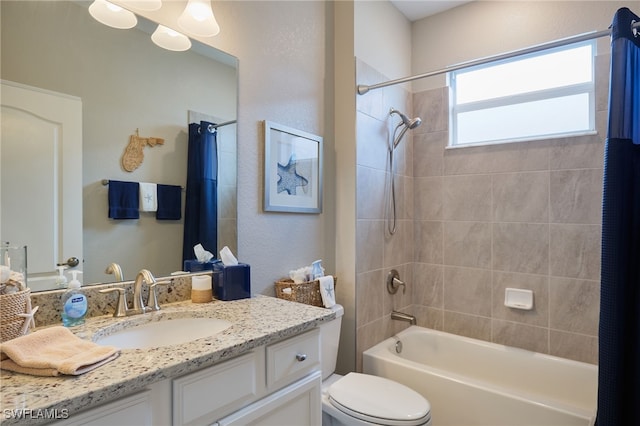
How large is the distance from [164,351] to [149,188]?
28.0 inches

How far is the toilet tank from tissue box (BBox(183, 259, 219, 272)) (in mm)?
691

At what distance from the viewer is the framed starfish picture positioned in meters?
1.83

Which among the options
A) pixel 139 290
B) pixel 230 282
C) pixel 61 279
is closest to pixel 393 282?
pixel 230 282

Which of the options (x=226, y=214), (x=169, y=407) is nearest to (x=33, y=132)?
(x=226, y=214)

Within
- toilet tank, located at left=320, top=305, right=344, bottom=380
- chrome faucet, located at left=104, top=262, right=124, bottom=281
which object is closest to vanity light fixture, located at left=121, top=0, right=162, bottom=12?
chrome faucet, located at left=104, top=262, right=124, bottom=281

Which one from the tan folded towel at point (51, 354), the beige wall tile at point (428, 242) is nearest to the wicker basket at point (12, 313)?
the tan folded towel at point (51, 354)

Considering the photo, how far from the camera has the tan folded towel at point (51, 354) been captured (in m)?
0.77

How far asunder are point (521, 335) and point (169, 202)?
7.50 feet

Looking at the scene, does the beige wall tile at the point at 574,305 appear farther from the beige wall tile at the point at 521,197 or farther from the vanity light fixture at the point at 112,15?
the vanity light fixture at the point at 112,15

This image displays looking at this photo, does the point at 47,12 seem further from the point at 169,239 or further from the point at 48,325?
the point at 48,325

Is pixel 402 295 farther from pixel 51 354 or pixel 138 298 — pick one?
pixel 51 354

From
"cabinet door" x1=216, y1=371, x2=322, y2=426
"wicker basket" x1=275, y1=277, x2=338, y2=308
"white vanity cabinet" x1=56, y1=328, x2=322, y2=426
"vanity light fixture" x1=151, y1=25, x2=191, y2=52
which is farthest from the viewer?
"wicker basket" x1=275, y1=277, x2=338, y2=308

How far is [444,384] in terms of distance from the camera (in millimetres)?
1901

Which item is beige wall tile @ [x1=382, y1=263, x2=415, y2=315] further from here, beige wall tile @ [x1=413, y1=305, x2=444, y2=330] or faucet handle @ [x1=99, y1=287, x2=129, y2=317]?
faucet handle @ [x1=99, y1=287, x2=129, y2=317]
